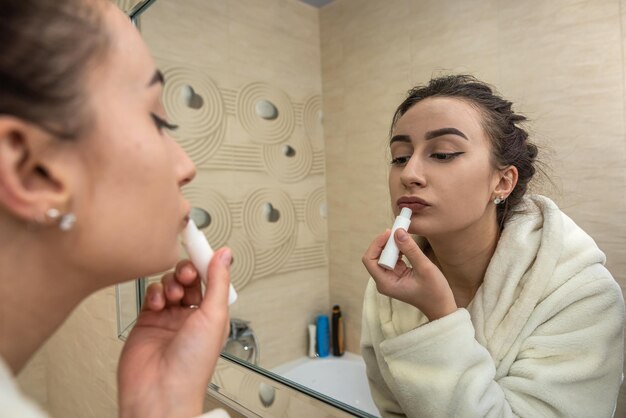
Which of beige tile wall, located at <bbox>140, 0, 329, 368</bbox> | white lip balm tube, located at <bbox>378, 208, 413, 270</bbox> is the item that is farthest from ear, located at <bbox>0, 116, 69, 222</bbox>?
beige tile wall, located at <bbox>140, 0, 329, 368</bbox>

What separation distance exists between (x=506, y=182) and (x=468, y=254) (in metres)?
0.13

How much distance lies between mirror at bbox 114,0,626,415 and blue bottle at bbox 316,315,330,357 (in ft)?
0.06

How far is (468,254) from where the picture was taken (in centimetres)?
63

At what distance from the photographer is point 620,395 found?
478 millimetres

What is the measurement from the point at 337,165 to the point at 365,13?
0.29m

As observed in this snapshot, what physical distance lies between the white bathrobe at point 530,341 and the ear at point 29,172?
18.4 inches

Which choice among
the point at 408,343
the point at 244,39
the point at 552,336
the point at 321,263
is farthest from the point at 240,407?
the point at 244,39

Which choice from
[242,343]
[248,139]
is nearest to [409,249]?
[242,343]

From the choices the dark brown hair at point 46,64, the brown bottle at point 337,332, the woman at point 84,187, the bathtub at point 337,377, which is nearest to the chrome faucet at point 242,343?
the bathtub at point 337,377

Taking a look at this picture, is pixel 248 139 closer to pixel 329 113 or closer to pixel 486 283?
pixel 329 113

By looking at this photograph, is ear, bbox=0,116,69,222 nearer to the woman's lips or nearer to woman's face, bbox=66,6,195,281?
woman's face, bbox=66,6,195,281

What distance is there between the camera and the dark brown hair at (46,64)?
30cm

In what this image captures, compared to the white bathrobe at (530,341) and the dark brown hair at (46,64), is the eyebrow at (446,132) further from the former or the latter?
the dark brown hair at (46,64)

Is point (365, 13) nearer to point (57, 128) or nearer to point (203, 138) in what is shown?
point (57, 128)
